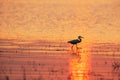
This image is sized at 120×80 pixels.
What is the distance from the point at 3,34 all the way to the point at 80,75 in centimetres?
1138

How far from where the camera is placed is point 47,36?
23.0 meters

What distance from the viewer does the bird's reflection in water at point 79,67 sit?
12.8m

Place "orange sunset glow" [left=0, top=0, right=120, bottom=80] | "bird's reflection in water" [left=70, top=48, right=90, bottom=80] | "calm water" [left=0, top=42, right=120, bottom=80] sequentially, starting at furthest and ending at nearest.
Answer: "orange sunset glow" [left=0, top=0, right=120, bottom=80] → "calm water" [left=0, top=42, right=120, bottom=80] → "bird's reflection in water" [left=70, top=48, right=90, bottom=80]

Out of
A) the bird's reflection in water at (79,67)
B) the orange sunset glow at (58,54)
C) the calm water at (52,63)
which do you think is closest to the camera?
the bird's reflection in water at (79,67)

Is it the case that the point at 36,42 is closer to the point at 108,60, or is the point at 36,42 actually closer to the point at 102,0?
the point at 108,60

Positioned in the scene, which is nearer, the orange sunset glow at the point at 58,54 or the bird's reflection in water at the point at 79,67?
the bird's reflection in water at the point at 79,67

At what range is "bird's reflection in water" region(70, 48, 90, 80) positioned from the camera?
505 inches

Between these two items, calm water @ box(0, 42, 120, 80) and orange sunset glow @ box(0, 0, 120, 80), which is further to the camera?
orange sunset glow @ box(0, 0, 120, 80)

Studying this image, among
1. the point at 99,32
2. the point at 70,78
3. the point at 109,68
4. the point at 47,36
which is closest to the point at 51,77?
the point at 70,78

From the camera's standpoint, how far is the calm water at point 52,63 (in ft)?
42.5

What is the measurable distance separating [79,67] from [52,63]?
91 cm

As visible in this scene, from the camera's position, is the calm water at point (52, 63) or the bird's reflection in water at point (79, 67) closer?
the bird's reflection in water at point (79, 67)

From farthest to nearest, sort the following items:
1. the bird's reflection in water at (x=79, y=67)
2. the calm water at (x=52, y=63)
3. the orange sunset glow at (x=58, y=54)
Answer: the orange sunset glow at (x=58, y=54) < the calm water at (x=52, y=63) < the bird's reflection in water at (x=79, y=67)

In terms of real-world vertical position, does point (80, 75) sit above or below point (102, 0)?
below
